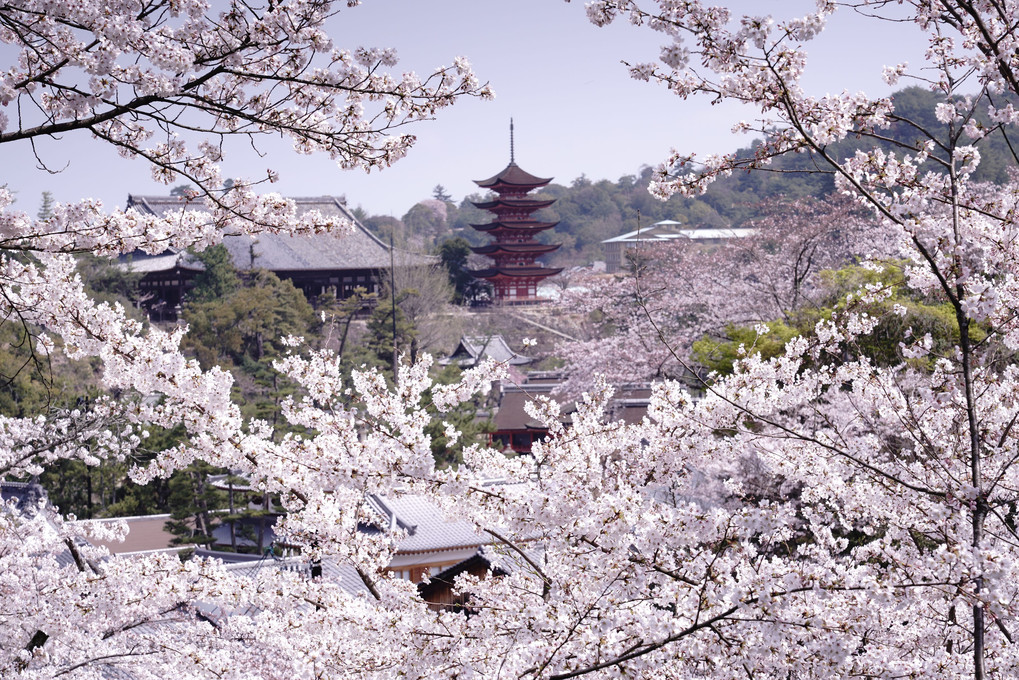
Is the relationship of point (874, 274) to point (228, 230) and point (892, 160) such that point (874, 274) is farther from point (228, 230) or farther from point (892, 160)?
point (228, 230)

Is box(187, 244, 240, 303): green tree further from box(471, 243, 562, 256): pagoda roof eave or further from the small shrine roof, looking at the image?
box(471, 243, 562, 256): pagoda roof eave

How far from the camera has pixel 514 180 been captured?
38688 millimetres

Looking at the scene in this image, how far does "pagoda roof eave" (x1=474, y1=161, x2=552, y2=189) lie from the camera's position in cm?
3838

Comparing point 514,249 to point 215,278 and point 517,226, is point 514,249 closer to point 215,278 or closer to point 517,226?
point 517,226

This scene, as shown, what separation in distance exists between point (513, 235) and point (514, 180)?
2.57 metres

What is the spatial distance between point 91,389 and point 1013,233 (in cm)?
1632

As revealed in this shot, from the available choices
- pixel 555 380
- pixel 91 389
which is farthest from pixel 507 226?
pixel 91 389

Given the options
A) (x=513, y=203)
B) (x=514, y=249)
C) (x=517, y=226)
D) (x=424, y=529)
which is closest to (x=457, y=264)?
(x=514, y=249)

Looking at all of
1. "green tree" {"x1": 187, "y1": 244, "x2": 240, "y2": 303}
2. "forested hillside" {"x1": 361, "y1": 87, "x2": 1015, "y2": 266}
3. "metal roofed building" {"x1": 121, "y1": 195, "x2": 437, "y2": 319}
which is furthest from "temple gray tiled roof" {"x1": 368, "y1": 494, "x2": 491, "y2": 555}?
"forested hillside" {"x1": 361, "y1": 87, "x2": 1015, "y2": 266}

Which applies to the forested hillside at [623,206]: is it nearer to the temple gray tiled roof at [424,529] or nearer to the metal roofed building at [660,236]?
the metal roofed building at [660,236]

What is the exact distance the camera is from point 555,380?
96.1 feet

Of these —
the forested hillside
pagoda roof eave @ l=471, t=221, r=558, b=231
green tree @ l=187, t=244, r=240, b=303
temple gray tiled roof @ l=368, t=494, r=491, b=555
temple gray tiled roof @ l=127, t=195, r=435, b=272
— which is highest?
the forested hillside

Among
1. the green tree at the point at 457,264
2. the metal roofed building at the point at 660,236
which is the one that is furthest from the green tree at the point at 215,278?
the metal roofed building at the point at 660,236

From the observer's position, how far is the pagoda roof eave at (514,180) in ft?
126
